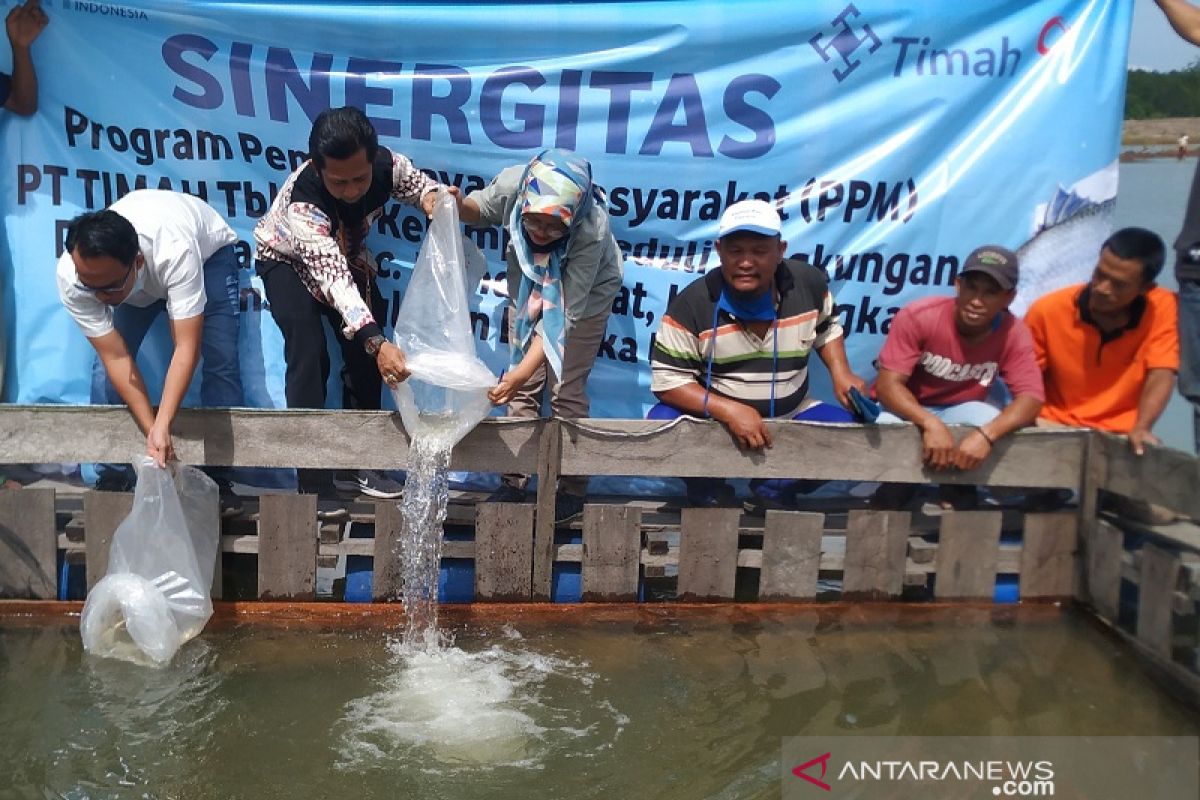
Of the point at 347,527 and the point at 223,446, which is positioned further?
the point at 347,527

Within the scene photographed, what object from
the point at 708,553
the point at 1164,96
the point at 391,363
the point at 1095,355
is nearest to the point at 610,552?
the point at 708,553

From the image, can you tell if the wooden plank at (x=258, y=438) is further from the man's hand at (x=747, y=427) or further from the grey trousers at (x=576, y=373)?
the man's hand at (x=747, y=427)

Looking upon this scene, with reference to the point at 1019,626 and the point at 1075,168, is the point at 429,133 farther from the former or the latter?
the point at 1019,626

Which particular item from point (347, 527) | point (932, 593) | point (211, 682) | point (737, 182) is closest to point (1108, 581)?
point (932, 593)

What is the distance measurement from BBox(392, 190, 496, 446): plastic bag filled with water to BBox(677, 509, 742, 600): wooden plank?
0.90 meters

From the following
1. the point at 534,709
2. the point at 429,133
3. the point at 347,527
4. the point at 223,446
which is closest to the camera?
the point at 534,709

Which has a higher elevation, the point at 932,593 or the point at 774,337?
the point at 774,337

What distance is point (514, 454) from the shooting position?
3951 millimetres

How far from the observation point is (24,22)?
4.26 metres

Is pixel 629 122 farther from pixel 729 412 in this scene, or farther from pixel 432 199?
pixel 729 412

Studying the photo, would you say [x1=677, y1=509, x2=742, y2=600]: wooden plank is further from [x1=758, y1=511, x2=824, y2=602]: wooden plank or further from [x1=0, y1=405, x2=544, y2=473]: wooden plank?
[x1=0, y1=405, x2=544, y2=473]: wooden plank

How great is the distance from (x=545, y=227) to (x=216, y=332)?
4.59 feet

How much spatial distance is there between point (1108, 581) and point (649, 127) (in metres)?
2.52

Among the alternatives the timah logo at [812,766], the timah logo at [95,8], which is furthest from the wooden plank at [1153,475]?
the timah logo at [95,8]
